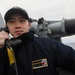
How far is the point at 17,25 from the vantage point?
2.10 metres

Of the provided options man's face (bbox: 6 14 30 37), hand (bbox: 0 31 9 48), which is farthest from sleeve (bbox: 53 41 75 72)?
hand (bbox: 0 31 9 48)

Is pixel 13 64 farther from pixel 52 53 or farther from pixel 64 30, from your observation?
pixel 64 30

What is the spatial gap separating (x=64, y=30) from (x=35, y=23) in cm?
81

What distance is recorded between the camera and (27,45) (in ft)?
6.82

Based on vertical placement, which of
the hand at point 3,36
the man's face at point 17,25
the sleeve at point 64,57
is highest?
the man's face at point 17,25

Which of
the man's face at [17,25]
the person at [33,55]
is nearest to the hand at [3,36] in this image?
the person at [33,55]

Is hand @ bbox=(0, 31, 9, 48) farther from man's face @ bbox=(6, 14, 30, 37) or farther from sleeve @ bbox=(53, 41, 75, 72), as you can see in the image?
sleeve @ bbox=(53, 41, 75, 72)

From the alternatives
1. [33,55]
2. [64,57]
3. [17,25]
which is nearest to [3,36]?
[17,25]

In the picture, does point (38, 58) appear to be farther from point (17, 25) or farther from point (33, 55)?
point (17, 25)

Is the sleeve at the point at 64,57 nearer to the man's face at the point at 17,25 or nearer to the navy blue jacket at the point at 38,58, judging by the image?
the navy blue jacket at the point at 38,58

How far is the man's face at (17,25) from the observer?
82.3 inches

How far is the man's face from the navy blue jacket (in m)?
0.07

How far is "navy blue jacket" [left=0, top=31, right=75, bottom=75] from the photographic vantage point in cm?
199

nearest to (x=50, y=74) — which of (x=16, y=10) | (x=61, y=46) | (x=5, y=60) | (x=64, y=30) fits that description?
(x=61, y=46)
